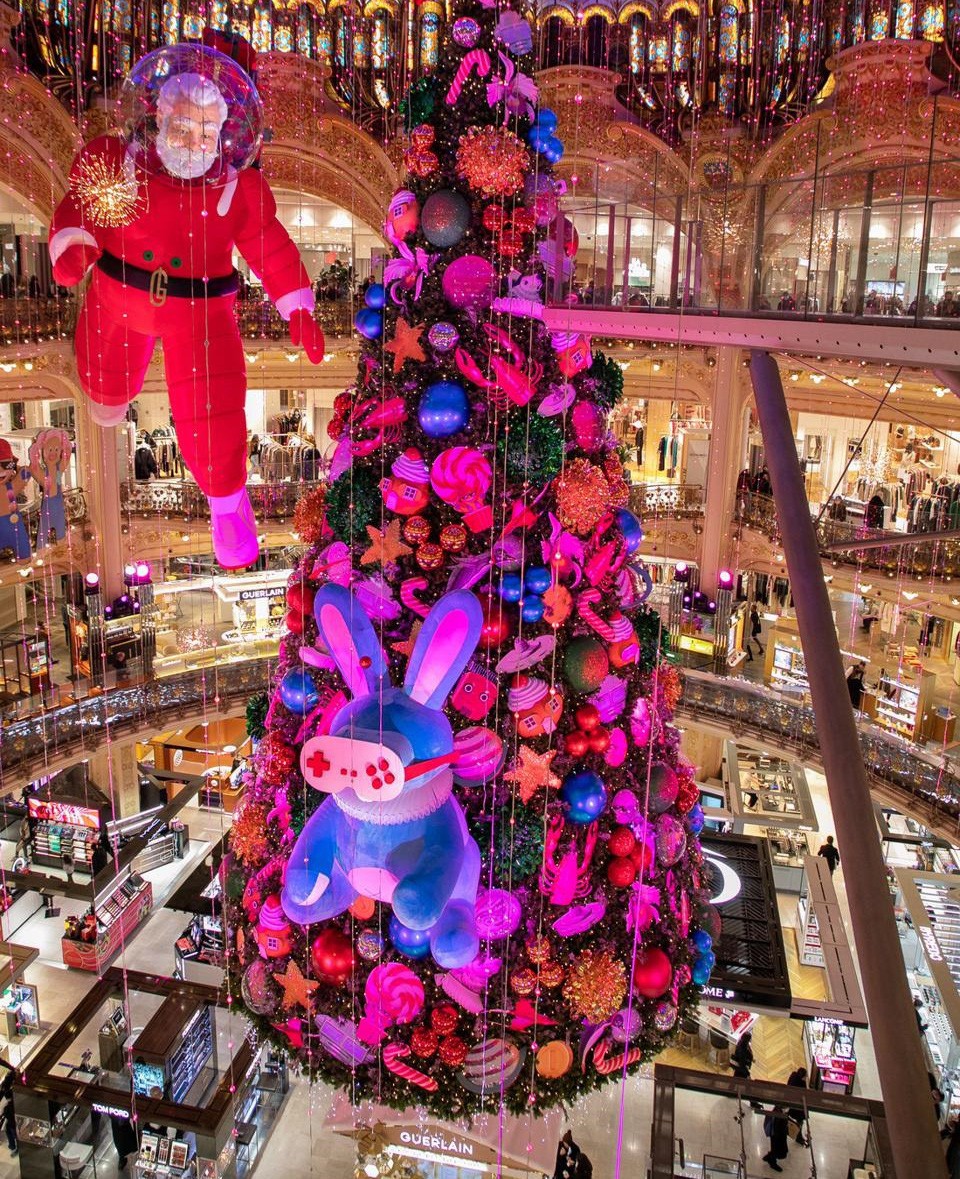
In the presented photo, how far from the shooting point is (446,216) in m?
4.69

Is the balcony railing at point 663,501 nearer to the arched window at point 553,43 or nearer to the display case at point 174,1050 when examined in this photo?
the arched window at point 553,43

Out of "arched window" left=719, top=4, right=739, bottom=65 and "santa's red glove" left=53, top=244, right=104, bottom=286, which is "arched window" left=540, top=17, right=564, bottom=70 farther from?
"santa's red glove" left=53, top=244, right=104, bottom=286

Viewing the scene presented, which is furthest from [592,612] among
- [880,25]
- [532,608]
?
[880,25]

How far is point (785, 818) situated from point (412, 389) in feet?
28.2

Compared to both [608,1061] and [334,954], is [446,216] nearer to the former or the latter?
[334,954]

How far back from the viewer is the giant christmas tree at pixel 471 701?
4742 millimetres

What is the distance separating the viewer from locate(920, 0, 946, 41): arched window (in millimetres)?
12445

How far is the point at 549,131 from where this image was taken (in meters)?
4.88

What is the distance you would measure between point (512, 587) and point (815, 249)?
1.93 m

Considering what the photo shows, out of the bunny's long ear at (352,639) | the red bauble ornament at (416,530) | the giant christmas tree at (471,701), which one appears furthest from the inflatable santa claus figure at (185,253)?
the red bauble ornament at (416,530)

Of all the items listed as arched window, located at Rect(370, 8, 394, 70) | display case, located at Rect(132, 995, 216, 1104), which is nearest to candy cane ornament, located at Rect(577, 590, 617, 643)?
display case, located at Rect(132, 995, 216, 1104)

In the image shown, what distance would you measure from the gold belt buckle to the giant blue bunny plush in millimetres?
1849

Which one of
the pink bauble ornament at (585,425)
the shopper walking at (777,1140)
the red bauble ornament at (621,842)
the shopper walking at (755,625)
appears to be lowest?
the shopper walking at (777,1140)

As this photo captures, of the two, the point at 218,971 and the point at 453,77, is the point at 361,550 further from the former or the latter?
the point at 218,971
